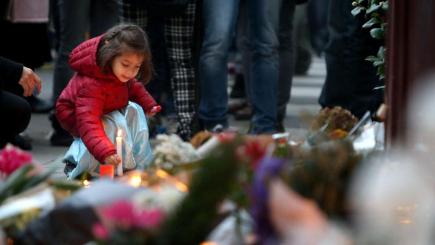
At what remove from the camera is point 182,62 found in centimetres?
845

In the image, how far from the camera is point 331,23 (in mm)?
8625

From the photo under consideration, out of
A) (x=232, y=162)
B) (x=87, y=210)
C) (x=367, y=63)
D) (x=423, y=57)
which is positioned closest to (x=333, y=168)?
(x=232, y=162)

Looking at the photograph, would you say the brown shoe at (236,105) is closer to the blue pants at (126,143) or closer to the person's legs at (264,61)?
the person's legs at (264,61)

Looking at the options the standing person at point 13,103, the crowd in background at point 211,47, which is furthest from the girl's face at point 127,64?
the crowd in background at point 211,47

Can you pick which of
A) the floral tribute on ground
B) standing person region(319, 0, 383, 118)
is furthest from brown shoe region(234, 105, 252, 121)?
the floral tribute on ground

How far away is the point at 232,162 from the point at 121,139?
300 cm

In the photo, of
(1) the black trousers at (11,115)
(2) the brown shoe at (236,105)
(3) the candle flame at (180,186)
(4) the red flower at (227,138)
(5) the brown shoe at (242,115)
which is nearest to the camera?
(4) the red flower at (227,138)

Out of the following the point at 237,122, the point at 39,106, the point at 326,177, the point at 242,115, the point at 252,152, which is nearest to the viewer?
the point at 326,177

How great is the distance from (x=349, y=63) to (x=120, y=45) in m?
2.56

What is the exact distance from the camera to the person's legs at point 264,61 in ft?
27.9

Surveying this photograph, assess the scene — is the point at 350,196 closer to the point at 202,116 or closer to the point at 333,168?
the point at 333,168

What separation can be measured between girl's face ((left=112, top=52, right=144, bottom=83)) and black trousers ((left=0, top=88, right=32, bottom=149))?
0.43 meters

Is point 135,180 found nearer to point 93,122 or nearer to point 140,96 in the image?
point 93,122

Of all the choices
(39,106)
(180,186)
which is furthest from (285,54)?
(180,186)
